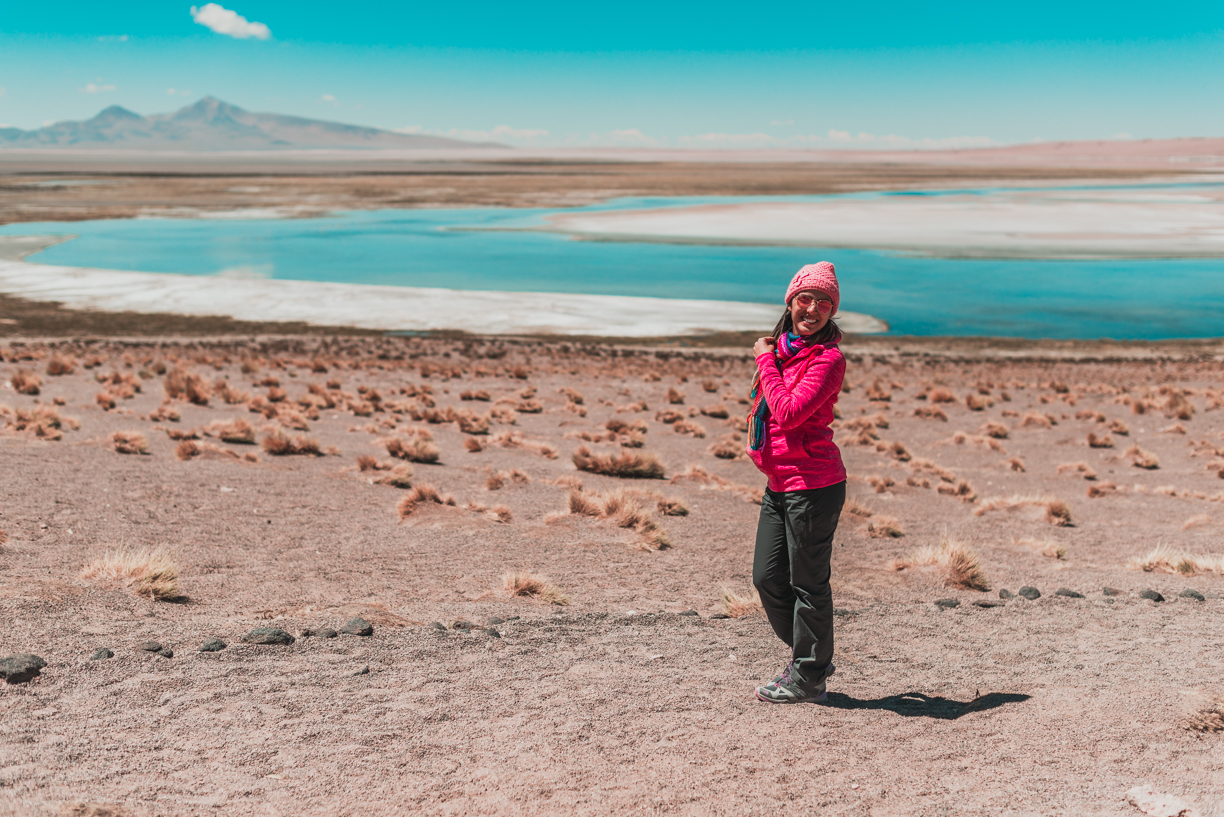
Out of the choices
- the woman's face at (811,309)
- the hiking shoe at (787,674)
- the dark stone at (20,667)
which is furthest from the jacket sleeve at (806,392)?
the dark stone at (20,667)

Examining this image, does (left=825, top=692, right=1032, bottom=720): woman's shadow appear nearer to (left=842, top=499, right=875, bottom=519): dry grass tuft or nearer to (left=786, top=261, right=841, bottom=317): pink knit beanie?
(left=786, top=261, right=841, bottom=317): pink knit beanie

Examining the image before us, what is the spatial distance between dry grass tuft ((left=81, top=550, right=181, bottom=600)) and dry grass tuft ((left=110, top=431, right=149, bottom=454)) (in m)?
4.17

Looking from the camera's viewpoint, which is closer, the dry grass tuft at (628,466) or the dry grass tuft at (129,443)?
the dry grass tuft at (129,443)

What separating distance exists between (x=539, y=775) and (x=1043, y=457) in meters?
11.4

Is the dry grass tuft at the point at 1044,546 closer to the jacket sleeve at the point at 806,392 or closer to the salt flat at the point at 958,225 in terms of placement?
the jacket sleeve at the point at 806,392

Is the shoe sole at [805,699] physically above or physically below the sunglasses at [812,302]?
below

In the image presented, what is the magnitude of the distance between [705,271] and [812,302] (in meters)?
34.6

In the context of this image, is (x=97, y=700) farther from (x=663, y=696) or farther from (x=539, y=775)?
(x=663, y=696)

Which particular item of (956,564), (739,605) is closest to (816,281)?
(739,605)

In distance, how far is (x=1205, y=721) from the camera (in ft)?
11.7

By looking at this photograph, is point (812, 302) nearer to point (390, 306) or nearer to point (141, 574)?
point (141, 574)

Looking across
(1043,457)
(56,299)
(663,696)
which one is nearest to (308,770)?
(663,696)

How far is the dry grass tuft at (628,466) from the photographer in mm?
10055

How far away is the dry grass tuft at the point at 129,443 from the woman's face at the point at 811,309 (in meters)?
7.91
